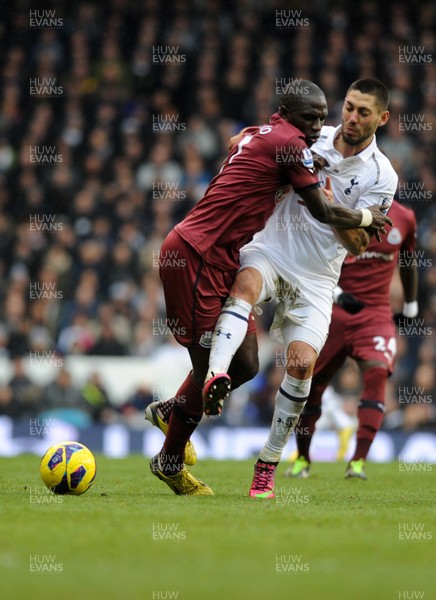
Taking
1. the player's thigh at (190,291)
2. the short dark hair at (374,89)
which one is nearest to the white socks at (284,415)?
the player's thigh at (190,291)

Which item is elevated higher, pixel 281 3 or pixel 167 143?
pixel 281 3

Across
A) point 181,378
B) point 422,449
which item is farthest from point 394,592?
point 181,378

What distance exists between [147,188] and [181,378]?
3869 mm

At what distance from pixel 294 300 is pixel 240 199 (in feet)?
2.51

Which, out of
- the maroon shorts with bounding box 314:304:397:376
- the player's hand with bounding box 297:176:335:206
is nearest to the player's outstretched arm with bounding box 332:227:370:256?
the player's hand with bounding box 297:176:335:206

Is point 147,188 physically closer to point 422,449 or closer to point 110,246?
point 110,246

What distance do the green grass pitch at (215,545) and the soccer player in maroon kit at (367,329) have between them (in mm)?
1816

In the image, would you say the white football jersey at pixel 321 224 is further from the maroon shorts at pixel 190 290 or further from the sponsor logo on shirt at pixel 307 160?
the sponsor logo on shirt at pixel 307 160

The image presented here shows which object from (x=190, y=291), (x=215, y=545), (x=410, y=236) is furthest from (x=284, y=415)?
(x=410, y=236)

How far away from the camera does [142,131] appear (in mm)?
18359

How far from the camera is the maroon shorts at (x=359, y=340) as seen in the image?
9.34 m

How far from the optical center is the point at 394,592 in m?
3.99

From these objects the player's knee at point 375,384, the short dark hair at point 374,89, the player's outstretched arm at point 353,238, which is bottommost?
the player's knee at point 375,384

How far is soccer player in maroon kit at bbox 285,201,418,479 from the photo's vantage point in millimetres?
9188
